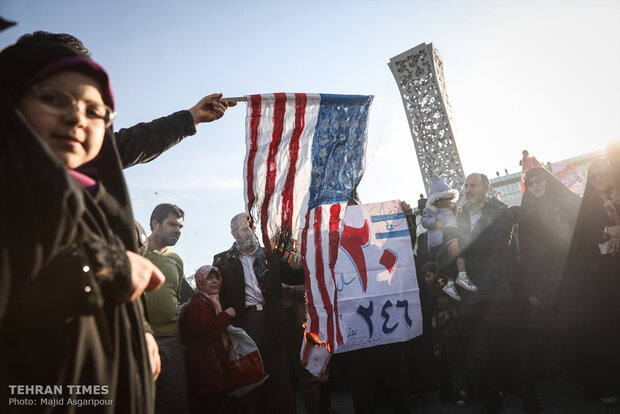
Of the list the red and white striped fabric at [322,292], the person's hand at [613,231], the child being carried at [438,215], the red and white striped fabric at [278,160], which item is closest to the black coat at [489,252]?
the child being carried at [438,215]

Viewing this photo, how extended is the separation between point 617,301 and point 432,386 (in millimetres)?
2374

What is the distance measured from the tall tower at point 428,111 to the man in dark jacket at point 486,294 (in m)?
4.01

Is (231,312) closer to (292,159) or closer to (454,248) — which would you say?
(292,159)

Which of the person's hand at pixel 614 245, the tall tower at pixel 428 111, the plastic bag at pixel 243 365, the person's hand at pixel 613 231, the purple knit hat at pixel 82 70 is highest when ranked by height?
the tall tower at pixel 428 111

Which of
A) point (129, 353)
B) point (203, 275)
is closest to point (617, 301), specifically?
point (203, 275)

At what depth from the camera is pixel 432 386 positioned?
197 inches

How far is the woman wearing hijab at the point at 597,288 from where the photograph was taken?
11.8 ft

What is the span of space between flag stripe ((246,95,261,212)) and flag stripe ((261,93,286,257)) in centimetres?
10

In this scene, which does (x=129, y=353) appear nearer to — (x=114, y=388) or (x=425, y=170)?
(x=114, y=388)

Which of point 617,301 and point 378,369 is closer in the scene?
point 617,301

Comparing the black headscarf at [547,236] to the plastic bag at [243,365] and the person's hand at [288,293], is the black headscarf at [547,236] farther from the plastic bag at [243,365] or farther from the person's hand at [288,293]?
the plastic bag at [243,365]

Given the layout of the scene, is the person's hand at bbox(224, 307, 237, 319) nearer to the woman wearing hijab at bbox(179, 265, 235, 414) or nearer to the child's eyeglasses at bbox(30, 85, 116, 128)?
the woman wearing hijab at bbox(179, 265, 235, 414)

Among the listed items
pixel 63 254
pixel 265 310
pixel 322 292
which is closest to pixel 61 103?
pixel 63 254

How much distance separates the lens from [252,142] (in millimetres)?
2857
